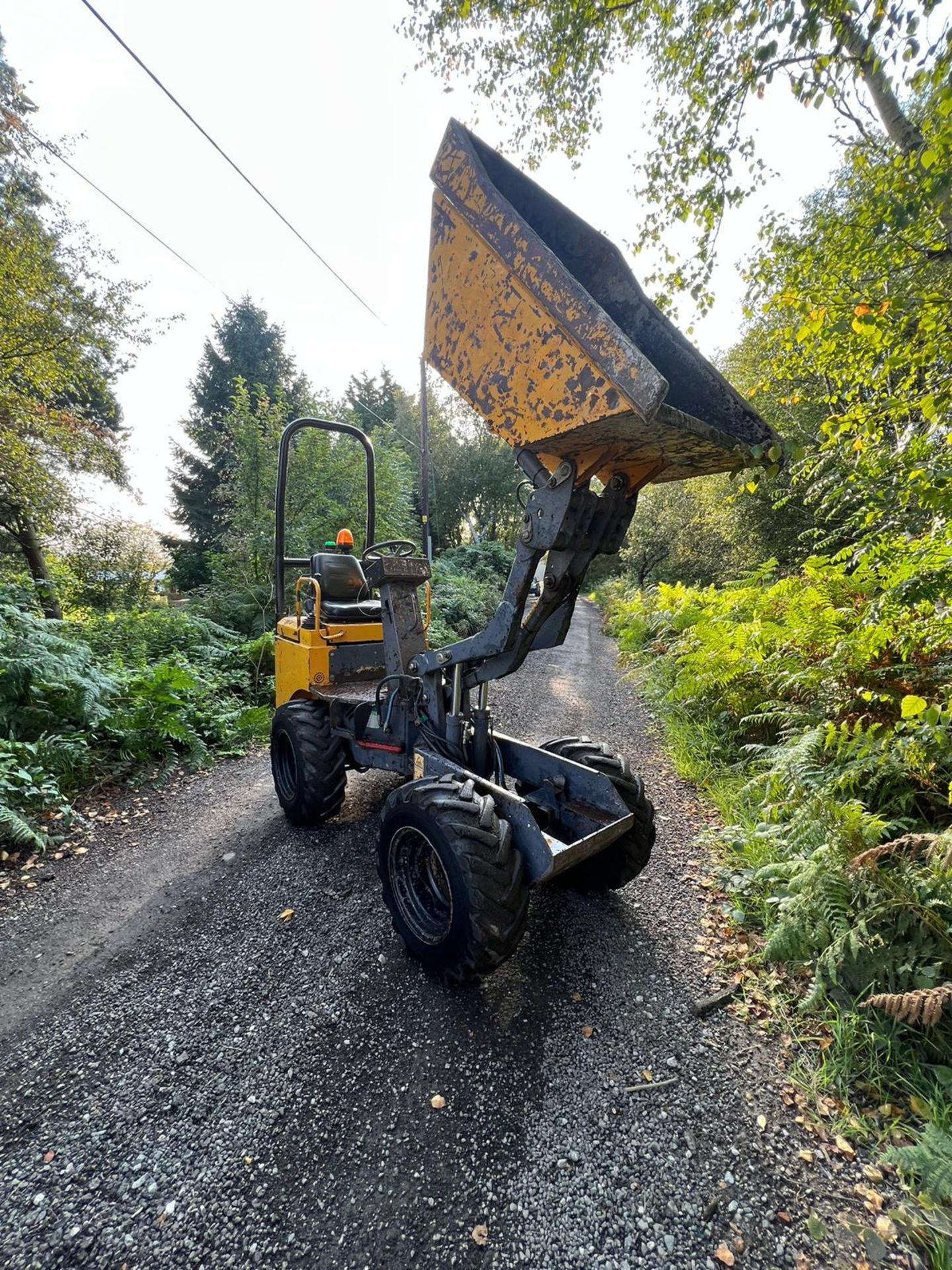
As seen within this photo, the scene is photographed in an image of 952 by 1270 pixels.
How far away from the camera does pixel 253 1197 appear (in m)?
1.61

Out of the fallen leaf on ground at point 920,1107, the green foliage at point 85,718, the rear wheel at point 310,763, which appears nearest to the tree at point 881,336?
the fallen leaf on ground at point 920,1107

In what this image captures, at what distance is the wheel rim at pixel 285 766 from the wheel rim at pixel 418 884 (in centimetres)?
150

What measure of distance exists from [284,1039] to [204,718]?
411 centimetres

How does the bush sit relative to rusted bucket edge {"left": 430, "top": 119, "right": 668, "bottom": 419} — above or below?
below

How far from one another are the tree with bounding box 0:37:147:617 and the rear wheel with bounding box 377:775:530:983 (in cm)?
703

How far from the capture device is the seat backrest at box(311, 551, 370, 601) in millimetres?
4309

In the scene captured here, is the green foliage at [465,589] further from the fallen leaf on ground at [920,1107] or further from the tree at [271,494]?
the fallen leaf on ground at [920,1107]

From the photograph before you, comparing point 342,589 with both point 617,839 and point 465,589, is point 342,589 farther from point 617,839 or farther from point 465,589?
point 465,589

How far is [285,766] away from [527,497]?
2.76 m

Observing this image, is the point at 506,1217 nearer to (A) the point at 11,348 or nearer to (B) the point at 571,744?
(B) the point at 571,744

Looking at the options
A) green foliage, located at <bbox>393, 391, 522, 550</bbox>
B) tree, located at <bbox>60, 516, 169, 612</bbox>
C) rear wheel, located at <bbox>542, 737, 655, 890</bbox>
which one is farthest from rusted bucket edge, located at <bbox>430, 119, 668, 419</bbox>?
green foliage, located at <bbox>393, 391, 522, 550</bbox>

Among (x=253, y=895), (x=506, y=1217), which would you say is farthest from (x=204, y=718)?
(x=506, y=1217)

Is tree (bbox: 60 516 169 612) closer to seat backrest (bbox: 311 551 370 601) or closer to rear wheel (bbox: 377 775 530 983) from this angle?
seat backrest (bbox: 311 551 370 601)

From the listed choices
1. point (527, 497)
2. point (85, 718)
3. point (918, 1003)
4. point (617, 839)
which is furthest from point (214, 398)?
point (918, 1003)
